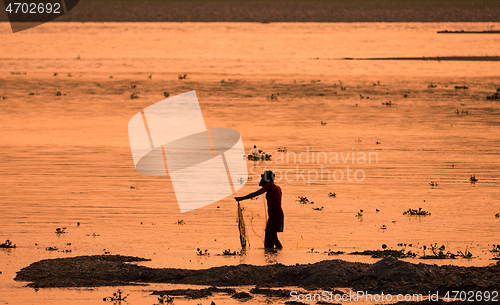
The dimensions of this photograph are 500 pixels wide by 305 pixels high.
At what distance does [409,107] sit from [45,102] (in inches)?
780

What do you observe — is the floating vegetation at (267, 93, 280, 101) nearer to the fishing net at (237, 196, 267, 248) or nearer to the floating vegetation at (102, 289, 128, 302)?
the fishing net at (237, 196, 267, 248)

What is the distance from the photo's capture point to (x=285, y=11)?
117 m

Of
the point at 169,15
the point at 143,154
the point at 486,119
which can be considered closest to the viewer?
the point at 143,154

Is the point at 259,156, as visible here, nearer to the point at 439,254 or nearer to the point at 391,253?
the point at 391,253

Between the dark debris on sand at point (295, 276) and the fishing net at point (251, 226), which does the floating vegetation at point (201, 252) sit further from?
the dark debris on sand at point (295, 276)

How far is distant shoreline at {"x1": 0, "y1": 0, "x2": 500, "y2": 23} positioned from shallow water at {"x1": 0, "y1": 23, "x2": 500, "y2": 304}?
48.0 meters

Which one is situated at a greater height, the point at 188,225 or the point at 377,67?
the point at 377,67

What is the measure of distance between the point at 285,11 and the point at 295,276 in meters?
108

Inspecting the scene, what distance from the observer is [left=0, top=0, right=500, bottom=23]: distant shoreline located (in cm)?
11294

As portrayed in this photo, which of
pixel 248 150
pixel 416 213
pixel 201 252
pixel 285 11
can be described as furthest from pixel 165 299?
pixel 285 11

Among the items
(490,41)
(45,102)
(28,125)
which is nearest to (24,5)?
(490,41)

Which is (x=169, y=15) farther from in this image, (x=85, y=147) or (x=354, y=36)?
(x=85, y=147)

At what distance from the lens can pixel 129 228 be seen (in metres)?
16.0

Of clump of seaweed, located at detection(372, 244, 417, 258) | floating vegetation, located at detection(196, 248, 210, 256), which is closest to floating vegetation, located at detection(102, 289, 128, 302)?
floating vegetation, located at detection(196, 248, 210, 256)
